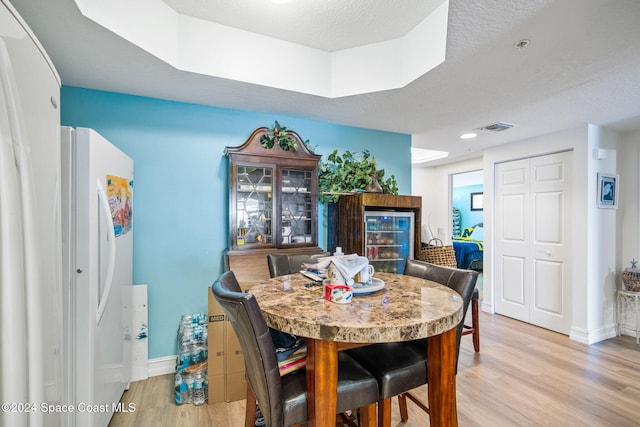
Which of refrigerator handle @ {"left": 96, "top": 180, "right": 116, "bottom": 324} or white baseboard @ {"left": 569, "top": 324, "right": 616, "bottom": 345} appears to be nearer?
refrigerator handle @ {"left": 96, "top": 180, "right": 116, "bottom": 324}

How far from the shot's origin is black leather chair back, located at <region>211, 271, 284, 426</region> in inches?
38.0

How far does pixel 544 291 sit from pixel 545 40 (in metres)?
3.03

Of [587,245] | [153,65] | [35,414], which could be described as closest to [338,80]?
[153,65]

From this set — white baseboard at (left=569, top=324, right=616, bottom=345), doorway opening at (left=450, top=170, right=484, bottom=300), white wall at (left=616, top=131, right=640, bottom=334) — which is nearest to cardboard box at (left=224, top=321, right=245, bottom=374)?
white baseboard at (left=569, top=324, right=616, bottom=345)

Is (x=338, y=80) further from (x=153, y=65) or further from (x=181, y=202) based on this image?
(x=181, y=202)

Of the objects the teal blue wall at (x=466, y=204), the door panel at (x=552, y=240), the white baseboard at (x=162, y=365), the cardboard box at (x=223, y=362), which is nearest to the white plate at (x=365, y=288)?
the cardboard box at (x=223, y=362)

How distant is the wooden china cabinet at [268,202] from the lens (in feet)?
8.15

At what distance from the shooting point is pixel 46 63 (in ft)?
2.50

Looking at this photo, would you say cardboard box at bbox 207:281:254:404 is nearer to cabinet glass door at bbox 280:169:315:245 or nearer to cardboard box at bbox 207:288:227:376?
cardboard box at bbox 207:288:227:376

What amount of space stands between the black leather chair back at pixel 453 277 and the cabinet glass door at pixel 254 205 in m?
1.28

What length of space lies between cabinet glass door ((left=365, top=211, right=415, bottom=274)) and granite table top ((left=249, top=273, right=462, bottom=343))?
1.53 meters

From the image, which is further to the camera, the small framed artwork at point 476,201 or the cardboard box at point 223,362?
the small framed artwork at point 476,201

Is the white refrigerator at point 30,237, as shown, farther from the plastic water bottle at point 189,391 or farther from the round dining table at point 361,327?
the plastic water bottle at point 189,391

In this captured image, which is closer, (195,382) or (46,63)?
(46,63)
